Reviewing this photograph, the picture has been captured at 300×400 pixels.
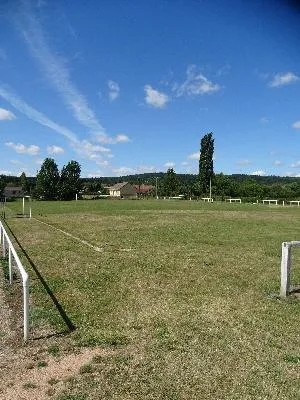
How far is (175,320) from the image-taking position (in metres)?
6.99

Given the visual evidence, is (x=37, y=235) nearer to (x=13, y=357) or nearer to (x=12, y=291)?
(x=12, y=291)

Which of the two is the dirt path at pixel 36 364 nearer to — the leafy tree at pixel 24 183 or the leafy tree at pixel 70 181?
the leafy tree at pixel 70 181

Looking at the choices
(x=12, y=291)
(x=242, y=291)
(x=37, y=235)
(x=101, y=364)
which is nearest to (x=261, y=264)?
(x=242, y=291)

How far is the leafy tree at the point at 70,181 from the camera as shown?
114m

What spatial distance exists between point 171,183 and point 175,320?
4076 inches

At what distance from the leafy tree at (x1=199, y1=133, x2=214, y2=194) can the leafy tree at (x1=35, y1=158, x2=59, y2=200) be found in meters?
41.2

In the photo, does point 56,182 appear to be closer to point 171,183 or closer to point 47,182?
point 47,182

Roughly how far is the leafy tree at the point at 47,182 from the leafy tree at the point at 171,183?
97.7ft

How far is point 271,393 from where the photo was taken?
4465 mm

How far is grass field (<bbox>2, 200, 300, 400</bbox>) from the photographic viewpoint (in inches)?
185

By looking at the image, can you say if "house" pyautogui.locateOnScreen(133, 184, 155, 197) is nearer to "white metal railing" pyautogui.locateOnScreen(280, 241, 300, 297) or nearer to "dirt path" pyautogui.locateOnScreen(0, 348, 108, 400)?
"white metal railing" pyautogui.locateOnScreen(280, 241, 300, 297)

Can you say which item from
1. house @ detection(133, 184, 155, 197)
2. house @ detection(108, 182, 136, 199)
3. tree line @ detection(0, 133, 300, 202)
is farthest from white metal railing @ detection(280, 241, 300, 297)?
house @ detection(108, 182, 136, 199)

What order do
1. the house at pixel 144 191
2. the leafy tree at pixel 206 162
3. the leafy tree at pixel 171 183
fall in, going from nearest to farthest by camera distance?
the leafy tree at pixel 206 162
the leafy tree at pixel 171 183
the house at pixel 144 191

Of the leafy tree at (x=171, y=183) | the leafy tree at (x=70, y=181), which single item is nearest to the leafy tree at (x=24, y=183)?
the leafy tree at (x=70, y=181)
